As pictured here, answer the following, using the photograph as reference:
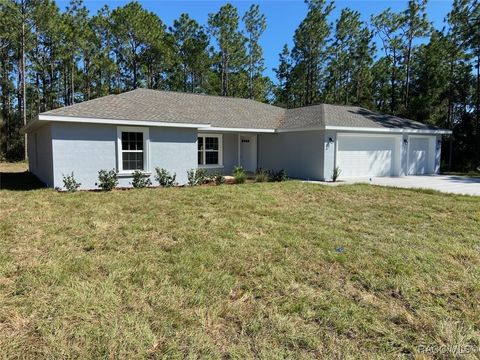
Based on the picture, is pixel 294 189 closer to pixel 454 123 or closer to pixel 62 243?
pixel 62 243

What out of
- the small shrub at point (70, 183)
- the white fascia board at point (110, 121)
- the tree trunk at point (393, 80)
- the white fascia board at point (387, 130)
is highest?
the tree trunk at point (393, 80)

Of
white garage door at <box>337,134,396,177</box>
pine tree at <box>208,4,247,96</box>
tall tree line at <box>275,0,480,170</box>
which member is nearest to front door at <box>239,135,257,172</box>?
white garage door at <box>337,134,396,177</box>

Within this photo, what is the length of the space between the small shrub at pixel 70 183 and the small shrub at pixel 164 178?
2785mm

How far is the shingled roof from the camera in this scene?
40.2 ft

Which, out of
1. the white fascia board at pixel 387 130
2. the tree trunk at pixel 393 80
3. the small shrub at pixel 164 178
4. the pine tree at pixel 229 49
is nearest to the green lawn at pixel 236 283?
the small shrub at pixel 164 178

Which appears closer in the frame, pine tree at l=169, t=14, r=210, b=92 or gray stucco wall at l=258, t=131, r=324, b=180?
gray stucco wall at l=258, t=131, r=324, b=180

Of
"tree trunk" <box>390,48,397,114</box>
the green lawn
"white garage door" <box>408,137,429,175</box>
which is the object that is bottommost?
the green lawn

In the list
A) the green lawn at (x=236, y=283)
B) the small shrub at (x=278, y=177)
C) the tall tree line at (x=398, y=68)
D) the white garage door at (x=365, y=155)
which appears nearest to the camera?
the green lawn at (x=236, y=283)

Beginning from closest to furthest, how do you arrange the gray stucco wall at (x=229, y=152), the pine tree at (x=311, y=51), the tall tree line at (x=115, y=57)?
the gray stucco wall at (x=229, y=152) → the tall tree line at (x=115, y=57) → the pine tree at (x=311, y=51)

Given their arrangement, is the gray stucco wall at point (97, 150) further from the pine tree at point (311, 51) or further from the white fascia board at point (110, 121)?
the pine tree at point (311, 51)

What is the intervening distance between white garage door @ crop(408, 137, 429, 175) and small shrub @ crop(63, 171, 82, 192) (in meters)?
16.9

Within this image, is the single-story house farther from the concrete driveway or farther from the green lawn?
the green lawn

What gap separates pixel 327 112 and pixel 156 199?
11359mm

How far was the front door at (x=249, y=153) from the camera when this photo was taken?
61.9 ft
